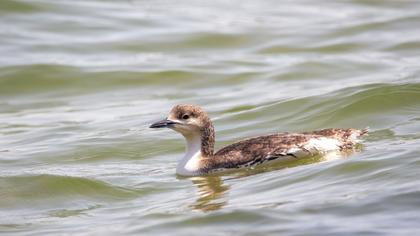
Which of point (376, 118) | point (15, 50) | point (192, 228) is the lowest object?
point (192, 228)

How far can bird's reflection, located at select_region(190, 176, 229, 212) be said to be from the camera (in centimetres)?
1148

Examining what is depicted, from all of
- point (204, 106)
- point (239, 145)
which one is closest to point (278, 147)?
point (239, 145)

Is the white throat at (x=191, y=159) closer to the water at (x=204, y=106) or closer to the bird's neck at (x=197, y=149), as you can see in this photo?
the bird's neck at (x=197, y=149)

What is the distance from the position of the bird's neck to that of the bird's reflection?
223mm

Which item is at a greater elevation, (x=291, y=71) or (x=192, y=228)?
(x=291, y=71)

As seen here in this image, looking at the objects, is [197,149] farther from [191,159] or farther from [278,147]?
[278,147]

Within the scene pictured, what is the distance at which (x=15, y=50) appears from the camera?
21.6m

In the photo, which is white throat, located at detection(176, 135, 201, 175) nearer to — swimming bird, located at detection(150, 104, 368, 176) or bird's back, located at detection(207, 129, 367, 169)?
swimming bird, located at detection(150, 104, 368, 176)

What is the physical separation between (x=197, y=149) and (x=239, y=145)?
58cm

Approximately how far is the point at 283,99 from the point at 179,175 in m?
4.40

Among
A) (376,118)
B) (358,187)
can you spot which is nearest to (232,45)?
(376,118)

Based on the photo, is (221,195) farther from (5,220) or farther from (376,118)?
(376,118)

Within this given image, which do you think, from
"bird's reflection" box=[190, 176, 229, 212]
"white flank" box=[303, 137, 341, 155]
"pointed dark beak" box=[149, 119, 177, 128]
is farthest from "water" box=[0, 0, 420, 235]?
"pointed dark beak" box=[149, 119, 177, 128]

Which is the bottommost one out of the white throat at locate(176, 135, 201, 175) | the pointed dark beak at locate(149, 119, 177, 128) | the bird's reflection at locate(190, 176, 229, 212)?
the bird's reflection at locate(190, 176, 229, 212)
